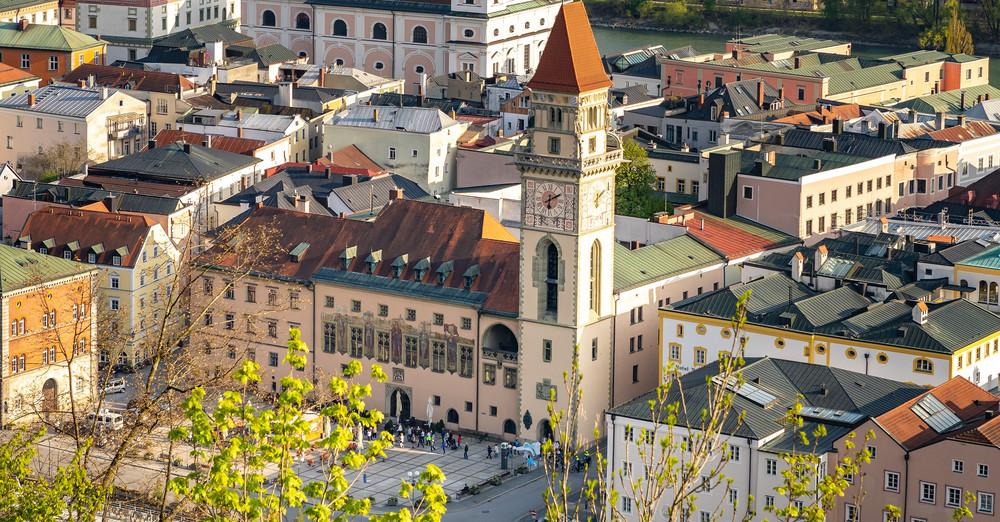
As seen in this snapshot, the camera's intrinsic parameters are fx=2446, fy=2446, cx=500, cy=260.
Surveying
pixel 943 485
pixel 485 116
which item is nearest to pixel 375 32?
pixel 485 116

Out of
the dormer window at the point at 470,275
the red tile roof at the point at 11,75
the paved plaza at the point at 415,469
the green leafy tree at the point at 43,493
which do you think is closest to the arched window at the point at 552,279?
the dormer window at the point at 470,275

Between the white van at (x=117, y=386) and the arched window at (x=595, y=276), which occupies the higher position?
the arched window at (x=595, y=276)

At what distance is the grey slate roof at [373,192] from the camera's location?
104m

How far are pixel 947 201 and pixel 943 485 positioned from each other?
36467mm

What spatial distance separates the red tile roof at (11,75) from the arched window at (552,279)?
190 ft

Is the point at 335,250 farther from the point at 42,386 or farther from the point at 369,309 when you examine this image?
the point at 42,386

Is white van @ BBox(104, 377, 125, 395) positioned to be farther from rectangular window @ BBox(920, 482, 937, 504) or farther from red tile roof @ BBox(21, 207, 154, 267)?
rectangular window @ BBox(920, 482, 937, 504)

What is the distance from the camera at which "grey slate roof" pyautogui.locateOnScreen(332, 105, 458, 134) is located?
117562 millimetres

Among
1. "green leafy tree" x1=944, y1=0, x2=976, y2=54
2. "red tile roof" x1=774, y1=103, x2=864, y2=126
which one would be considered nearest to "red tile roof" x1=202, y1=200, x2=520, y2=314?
"red tile roof" x1=774, y1=103, x2=864, y2=126

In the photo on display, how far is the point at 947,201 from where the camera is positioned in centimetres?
10469

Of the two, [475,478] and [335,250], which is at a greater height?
[335,250]

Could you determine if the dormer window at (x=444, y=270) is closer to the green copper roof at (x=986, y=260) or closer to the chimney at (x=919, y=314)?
the chimney at (x=919, y=314)

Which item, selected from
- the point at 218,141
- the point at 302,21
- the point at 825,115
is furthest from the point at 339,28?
the point at 825,115

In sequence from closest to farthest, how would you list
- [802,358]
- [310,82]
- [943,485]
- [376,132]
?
1. [943,485]
2. [802,358]
3. [376,132]
4. [310,82]
